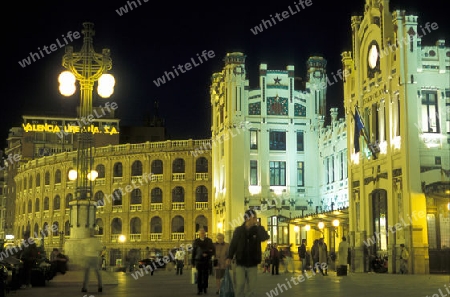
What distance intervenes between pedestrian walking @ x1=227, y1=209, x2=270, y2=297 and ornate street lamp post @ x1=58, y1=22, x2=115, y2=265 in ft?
37.1

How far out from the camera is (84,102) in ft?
87.5

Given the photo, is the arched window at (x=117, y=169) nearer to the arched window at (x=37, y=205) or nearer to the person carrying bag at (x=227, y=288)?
the arched window at (x=37, y=205)

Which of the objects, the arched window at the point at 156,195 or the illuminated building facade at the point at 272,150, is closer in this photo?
the illuminated building facade at the point at 272,150

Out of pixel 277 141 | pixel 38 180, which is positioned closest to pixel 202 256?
pixel 277 141

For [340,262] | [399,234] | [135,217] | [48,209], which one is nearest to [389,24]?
[399,234]

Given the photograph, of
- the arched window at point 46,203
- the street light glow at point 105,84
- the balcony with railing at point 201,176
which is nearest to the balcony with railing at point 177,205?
the balcony with railing at point 201,176

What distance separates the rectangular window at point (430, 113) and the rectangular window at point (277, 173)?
66.2 feet

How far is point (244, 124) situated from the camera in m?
54.7

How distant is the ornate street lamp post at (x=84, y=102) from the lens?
25.5 m

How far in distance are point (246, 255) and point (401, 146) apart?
78.9 feet

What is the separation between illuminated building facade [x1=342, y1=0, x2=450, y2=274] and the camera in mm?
35250

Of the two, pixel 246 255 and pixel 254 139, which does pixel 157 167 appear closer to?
pixel 254 139

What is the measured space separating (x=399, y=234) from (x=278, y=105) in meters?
21.5

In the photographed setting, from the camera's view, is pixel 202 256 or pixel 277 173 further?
pixel 277 173
